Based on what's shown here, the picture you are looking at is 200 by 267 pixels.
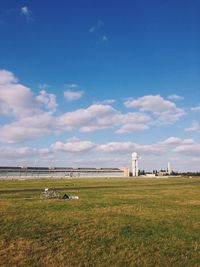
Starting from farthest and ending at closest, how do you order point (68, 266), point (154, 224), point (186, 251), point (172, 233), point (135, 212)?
1. point (135, 212)
2. point (154, 224)
3. point (172, 233)
4. point (186, 251)
5. point (68, 266)

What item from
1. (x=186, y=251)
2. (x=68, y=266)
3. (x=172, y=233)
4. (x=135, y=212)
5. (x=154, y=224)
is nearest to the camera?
(x=68, y=266)

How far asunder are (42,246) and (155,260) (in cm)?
606

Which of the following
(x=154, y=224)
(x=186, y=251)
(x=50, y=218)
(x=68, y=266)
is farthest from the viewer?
(x=50, y=218)

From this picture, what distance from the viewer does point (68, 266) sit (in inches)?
556

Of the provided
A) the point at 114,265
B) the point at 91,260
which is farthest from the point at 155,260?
the point at 91,260

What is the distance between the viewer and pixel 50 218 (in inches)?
1004

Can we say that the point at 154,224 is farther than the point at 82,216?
No

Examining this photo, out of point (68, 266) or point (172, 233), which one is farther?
point (172, 233)

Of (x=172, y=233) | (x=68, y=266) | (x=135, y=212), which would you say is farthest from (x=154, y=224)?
(x=68, y=266)

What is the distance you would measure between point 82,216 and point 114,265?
12.5 metres

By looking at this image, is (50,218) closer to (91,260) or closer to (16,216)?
(16,216)

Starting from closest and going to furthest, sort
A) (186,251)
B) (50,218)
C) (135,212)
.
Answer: (186,251), (50,218), (135,212)

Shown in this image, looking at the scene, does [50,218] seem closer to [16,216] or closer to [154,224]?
[16,216]

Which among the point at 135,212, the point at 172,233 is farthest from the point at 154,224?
the point at 135,212
